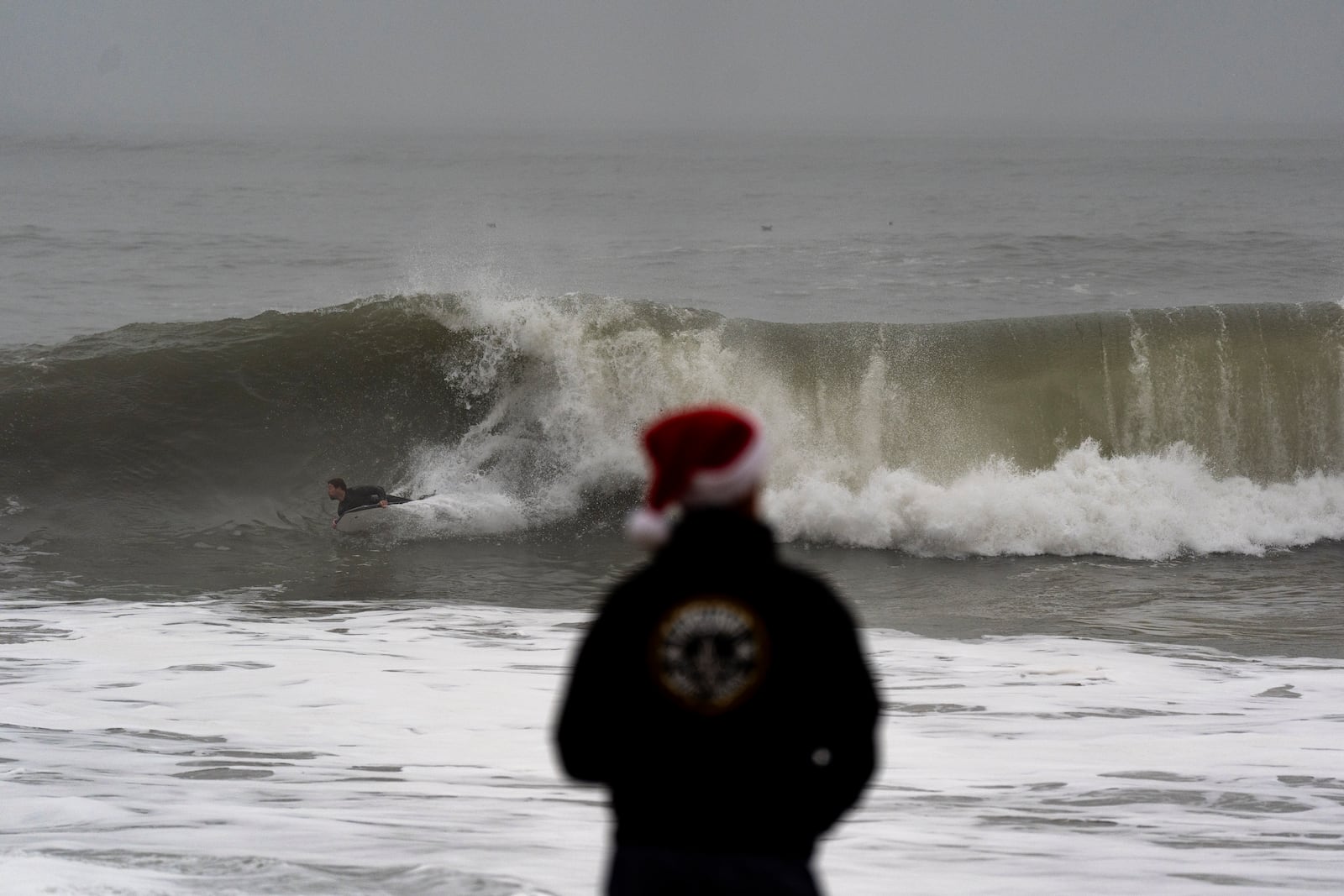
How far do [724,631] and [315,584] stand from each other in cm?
925

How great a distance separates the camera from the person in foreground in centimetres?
185

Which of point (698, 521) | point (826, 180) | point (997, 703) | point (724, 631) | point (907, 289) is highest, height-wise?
point (826, 180)

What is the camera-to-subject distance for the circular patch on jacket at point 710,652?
1.83m

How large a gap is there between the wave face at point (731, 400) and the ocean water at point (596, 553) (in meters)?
0.05

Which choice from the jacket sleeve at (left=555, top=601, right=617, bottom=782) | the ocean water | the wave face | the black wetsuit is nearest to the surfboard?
the black wetsuit

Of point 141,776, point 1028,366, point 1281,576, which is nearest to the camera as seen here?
point 141,776

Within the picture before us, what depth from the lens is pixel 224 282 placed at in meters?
30.2

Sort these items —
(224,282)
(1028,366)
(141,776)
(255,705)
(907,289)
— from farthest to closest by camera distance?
(224,282) → (907,289) → (1028,366) → (255,705) → (141,776)

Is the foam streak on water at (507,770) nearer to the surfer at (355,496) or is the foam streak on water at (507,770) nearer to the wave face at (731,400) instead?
the surfer at (355,496)

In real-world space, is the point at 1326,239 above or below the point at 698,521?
above

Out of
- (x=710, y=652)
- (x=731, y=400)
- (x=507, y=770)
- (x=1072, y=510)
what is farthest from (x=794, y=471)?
(x=710, y=652)

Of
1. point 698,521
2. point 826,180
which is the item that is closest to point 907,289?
point 698,521

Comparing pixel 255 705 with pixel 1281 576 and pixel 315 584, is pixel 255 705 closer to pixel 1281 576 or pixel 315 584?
pixel 315 584

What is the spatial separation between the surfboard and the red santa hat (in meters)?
10.7
